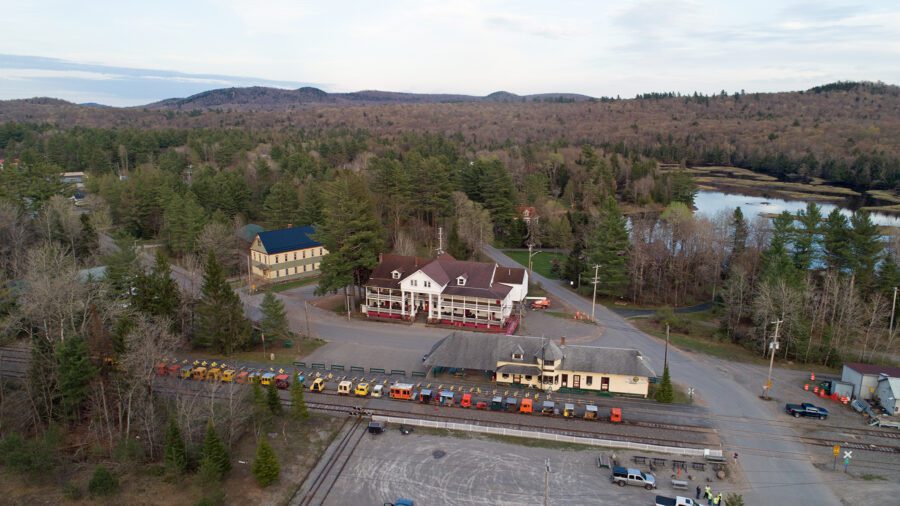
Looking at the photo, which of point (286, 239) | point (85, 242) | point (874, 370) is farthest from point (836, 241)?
point (85, 242)

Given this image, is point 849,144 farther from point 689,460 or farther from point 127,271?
point 127,271

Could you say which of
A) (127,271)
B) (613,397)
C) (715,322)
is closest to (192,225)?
(127,271)

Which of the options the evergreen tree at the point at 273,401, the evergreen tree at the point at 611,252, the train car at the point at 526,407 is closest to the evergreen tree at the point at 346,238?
the evergreen tree at the point at 273,401

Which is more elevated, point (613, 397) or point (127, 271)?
point (127, 271)

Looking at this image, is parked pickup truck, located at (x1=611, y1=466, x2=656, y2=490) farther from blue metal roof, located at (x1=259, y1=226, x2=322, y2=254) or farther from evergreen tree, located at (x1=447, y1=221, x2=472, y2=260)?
blue metal roof, located at (x1=259, y1=226, x2=322, y2=254)

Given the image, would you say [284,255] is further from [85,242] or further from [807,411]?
[807,411]

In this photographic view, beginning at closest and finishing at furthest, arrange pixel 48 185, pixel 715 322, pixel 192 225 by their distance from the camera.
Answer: pixel 715 322 → pixel 192 225 → pixel 48 185
